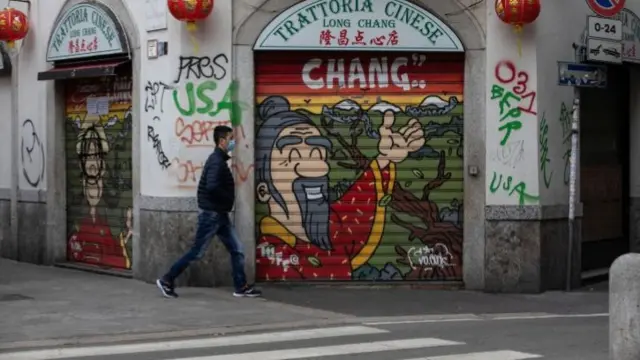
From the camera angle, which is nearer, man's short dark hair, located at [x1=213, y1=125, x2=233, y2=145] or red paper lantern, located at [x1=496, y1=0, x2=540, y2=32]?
man's short dark hair, located at [x1=213, y1=125, x2=233, y2=145]

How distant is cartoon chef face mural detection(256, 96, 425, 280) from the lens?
43.4 feet

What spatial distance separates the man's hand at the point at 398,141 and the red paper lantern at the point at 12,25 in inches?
239

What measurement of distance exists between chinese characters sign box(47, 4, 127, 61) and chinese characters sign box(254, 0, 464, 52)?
87.2 inches

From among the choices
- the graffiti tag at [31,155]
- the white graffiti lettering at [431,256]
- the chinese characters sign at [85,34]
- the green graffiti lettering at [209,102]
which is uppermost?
the chinese characters sign at [85,34]

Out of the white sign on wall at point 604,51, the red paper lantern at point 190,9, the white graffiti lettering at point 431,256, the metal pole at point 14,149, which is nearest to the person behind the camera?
the red paper lantern at point 190,9

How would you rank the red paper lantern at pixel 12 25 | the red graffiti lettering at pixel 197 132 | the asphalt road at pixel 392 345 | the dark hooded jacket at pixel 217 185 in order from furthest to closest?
the red paper lantern at pixel 12 25, the red graffiti lettering at pixel 197 132, the dark hooded jacket at pixel 217 185, the asphalt road at pixel 392 345

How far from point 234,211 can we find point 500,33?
13.8ft

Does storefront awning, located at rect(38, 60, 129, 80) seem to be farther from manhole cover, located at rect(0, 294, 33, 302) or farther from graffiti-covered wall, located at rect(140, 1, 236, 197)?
manhole cover, located at rect(0, 294, 33, 302)

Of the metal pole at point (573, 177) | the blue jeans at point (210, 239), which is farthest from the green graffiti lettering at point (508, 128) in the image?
the blue jeans at point (210, 239)

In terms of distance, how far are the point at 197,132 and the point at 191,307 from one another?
2568 millimetres

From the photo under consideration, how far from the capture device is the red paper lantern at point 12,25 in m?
15.4

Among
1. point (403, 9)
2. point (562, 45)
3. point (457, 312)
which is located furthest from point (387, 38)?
point (457, 312)

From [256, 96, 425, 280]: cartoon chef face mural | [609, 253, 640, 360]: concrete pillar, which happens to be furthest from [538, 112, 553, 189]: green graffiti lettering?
[609, 253, 640, 360]: concrete pillar

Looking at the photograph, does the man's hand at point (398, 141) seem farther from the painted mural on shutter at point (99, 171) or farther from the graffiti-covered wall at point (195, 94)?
the painted mural on shutter at point (99, 171)
